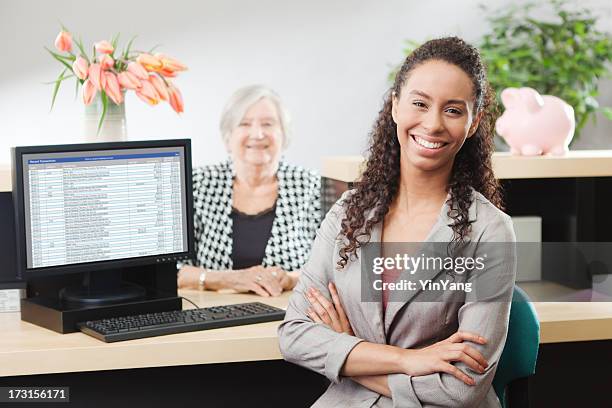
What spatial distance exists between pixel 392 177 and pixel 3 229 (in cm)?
109

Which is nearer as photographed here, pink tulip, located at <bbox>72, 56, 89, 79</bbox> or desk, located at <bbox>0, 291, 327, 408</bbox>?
desk, located at <bbox>0, 291, 327, 408</bbox>

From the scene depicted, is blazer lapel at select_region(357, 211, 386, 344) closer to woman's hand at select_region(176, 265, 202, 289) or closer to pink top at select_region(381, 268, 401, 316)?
pink top at select_region(381, 268, 401, 316)

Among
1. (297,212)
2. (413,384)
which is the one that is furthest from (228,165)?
(413,384)

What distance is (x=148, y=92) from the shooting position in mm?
2580

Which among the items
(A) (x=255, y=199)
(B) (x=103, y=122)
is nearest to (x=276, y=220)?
(A) (x=255, y=199)

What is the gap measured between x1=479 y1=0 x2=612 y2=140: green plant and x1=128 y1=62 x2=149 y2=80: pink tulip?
2.81 metres

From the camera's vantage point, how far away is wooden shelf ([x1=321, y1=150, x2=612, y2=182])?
2.54 meters

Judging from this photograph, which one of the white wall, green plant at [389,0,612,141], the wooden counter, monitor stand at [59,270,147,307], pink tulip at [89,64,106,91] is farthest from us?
green plant at [389,0,612,141]

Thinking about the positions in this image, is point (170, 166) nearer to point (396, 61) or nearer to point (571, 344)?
point (571, 344)

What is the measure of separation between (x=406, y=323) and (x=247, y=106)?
4.89 ft

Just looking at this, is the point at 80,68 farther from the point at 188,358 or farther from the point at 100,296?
the point at 188,358

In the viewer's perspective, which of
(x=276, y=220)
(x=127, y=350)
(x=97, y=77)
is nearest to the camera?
(x=127, y=350)

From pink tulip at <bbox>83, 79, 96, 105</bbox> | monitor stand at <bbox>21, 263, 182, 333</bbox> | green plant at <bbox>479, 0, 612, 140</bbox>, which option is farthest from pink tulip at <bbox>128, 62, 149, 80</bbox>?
green plant at <bbox>479, 0, 612, 140</bbox>

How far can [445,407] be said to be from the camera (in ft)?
6.03
